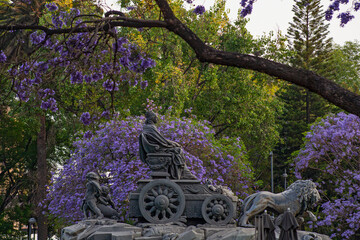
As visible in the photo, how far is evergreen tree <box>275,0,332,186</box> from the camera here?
130ft

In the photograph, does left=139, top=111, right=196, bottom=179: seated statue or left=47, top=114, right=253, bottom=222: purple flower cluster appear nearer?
left=139, top=111, right=196, bottom=179: seated statue

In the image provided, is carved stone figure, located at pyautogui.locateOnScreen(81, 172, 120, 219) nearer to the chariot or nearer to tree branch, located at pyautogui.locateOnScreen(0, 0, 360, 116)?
the chariot

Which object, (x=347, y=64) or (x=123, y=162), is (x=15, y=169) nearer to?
(x=123, y=162)

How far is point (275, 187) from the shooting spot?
41.8 meters

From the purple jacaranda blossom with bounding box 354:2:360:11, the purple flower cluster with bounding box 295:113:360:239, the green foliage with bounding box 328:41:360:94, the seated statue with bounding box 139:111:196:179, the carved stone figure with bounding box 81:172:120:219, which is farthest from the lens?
the green foliage with bounding box 328:41:360:94

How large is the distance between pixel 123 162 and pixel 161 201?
854 centimetres

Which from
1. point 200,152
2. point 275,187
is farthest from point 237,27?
point 200,152

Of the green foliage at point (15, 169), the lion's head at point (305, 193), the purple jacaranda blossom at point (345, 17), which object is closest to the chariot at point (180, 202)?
the lion's head at point (305, 193)

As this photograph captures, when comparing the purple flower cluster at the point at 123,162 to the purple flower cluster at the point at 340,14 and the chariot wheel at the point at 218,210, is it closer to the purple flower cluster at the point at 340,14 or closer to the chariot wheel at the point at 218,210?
the chariot wheel at the point at 218,210

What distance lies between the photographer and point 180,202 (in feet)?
48.5

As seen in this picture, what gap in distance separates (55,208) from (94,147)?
279 cm

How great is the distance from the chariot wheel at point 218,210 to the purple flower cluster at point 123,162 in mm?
7412

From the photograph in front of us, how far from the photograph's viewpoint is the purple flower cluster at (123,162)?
2277 cm

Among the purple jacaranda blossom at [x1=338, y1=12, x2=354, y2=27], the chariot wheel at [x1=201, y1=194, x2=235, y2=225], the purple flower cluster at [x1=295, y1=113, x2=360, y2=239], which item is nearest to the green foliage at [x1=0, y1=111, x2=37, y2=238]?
the purple flower cluster at [x1=295, y1=113, x2=360, y2=239]
